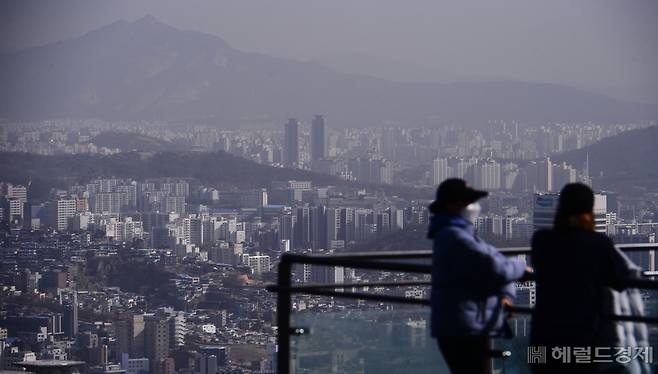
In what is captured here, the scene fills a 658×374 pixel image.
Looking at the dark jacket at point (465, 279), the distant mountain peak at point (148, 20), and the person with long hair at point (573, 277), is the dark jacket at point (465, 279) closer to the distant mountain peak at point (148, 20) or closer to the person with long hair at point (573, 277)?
the person with long hair at point (573, 277)

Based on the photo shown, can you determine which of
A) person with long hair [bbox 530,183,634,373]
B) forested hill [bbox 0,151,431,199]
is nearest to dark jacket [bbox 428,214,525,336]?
person with long hair [bbox 530,183,634,373]

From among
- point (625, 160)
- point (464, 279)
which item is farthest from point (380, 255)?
point (625, 160)

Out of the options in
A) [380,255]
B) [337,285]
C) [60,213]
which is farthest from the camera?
[60,213]

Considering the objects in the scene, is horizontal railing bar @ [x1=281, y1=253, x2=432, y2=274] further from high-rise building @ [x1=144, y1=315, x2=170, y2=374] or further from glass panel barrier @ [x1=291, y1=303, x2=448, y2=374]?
high-rise building @ [x1=144, y1=315, x2=170, y2=374]

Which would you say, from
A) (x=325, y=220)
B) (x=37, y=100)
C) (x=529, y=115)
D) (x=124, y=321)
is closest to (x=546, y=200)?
(x=124, y=321)

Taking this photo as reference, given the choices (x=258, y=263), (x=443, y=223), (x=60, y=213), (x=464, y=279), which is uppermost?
(x=60, y=213)

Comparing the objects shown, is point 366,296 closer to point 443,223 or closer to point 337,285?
point 337,285
